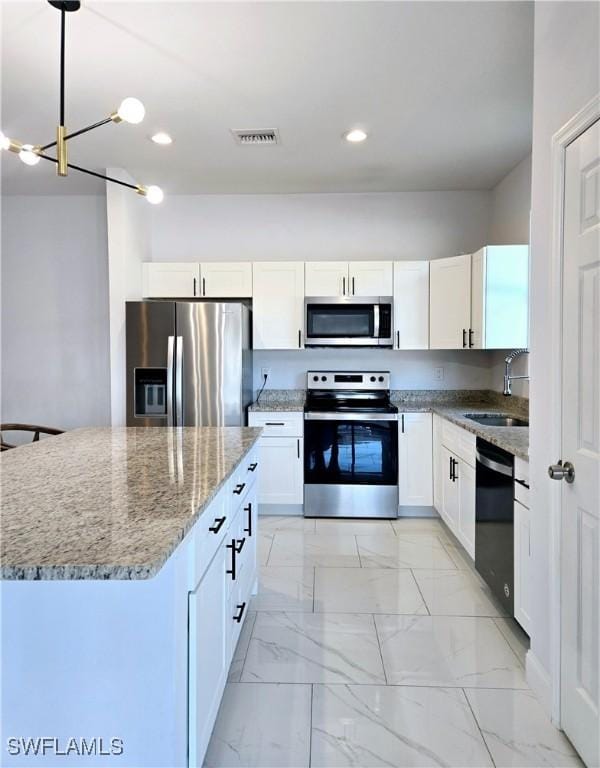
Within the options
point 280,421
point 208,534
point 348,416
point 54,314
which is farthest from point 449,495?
point 54,314

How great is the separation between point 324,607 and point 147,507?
160cm

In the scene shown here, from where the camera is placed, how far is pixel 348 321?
4012 millimetres

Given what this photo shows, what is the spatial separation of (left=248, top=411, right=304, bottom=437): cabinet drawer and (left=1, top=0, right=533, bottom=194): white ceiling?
1927mm

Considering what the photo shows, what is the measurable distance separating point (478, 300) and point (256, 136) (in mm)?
1944

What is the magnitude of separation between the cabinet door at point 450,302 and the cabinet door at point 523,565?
6.31 feet

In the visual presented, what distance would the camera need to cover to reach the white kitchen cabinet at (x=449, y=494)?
10.6 ft

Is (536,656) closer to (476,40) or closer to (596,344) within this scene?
(596,344)

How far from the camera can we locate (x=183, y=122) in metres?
2.99

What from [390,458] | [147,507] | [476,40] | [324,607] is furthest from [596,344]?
[390,458]

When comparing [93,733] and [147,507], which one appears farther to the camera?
[147,507]

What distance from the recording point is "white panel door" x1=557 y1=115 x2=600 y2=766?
148 centimetres

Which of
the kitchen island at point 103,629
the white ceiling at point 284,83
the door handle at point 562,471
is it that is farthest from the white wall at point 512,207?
the kitchen island at point 103,629

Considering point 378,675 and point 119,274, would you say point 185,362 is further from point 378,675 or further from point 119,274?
point 378,675

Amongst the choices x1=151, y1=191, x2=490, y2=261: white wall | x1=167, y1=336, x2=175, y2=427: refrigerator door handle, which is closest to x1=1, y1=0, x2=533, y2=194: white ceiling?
x1=151, y1=191, x2=490, y2=261: white wall
